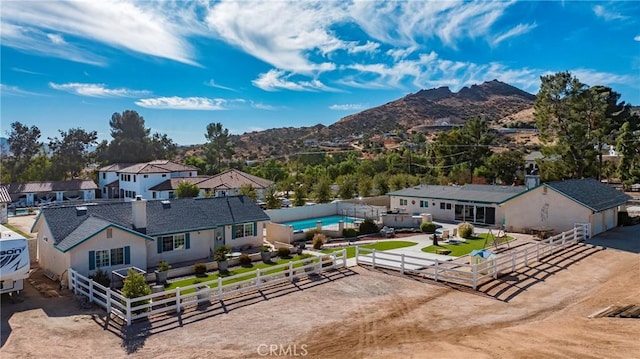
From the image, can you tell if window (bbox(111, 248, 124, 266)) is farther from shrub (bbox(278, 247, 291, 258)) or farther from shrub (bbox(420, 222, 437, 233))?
shrub (bbox(420, 222, 437, 233))

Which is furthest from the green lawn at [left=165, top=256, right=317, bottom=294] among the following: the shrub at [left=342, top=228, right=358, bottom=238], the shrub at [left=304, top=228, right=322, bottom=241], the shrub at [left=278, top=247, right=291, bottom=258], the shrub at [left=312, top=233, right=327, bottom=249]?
the shrub at [left=342, top=228, right=358, bottom=238]

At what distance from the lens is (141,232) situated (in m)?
22.2

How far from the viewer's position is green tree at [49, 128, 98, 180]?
2916 inches

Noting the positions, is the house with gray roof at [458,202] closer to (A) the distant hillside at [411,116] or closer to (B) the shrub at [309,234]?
(B) the shrub at [309,234]

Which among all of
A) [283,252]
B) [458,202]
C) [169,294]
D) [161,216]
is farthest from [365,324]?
[458,202]

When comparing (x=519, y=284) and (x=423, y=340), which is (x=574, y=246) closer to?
(x=519, y=284)

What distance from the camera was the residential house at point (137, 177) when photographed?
5706 cm

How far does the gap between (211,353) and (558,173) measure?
4179 centimetres

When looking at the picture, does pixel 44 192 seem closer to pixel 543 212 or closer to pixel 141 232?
pixel 141 232

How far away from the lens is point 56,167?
73188mm

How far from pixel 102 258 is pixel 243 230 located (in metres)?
8.88

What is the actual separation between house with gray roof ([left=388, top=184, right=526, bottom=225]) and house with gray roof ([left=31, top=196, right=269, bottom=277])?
16738 mm

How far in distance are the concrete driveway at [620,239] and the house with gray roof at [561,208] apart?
61 cm

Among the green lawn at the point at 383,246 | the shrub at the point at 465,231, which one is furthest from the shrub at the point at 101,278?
the shrub at the point at 465,231
